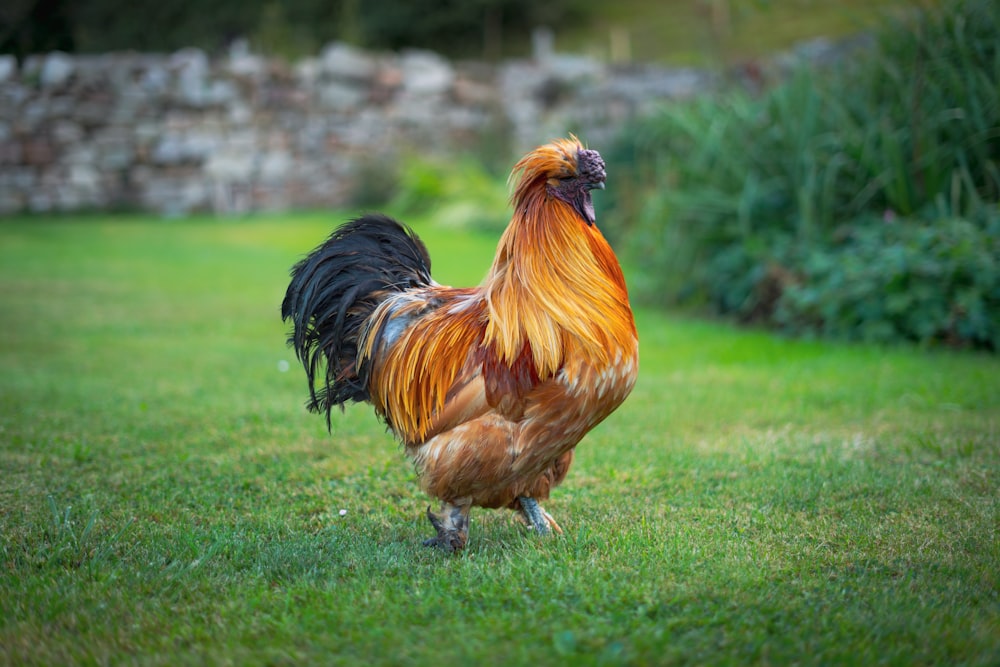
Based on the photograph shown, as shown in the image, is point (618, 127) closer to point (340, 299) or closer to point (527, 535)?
point (340, 299)

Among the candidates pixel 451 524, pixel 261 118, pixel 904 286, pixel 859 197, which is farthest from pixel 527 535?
pixel 261 118

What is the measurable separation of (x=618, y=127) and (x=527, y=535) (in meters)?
14.4

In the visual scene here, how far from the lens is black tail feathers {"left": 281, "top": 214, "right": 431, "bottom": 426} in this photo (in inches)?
168

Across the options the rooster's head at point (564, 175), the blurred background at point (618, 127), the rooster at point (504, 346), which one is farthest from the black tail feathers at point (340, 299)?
the blurred background at point (618, 127)

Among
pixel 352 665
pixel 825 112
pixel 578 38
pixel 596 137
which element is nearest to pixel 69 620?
pixel 352 665

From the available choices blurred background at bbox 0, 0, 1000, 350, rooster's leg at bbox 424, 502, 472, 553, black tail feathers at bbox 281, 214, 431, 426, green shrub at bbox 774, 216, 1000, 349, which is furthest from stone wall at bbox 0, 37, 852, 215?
rooster's leg at bbox 424, 502, 472, 553

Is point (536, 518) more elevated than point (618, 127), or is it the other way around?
point (618, 127)

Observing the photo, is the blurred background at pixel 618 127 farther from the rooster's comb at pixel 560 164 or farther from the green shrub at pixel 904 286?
the rooster's comb at pixel 560 164

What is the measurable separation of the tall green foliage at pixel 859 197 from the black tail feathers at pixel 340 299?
5331 millimetres

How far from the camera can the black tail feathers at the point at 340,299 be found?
4.27 metres

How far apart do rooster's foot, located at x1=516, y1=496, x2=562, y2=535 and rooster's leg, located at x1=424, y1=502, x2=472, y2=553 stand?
1.15ft

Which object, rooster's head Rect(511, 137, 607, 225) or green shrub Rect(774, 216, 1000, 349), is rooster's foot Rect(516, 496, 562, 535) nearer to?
rooster's head Rect(511, 137, 607, 225)

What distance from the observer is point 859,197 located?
28.5ft

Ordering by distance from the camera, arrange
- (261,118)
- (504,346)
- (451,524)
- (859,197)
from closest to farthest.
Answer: (504,346) → (451,524) → (859,197) → (261,118)
